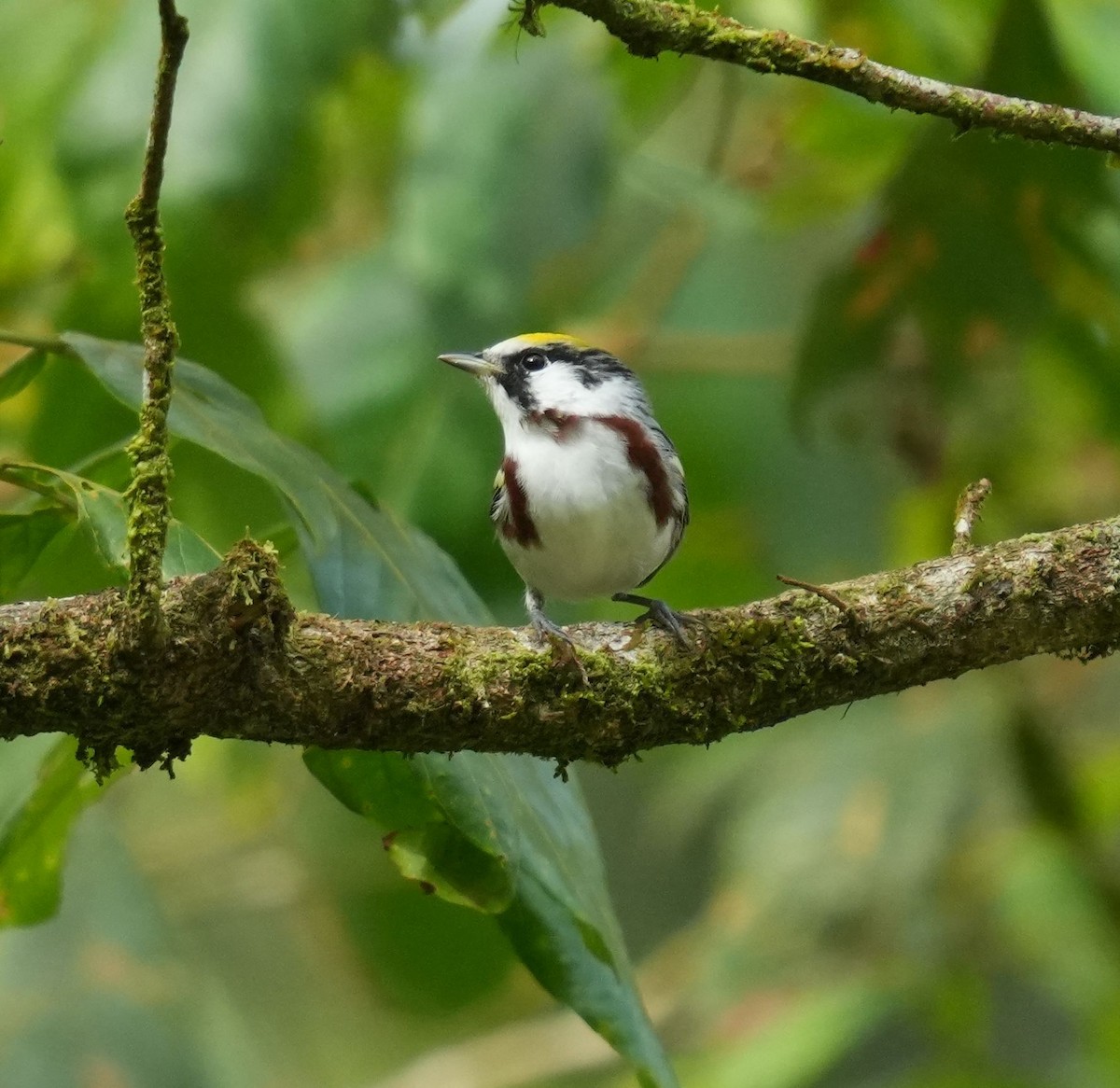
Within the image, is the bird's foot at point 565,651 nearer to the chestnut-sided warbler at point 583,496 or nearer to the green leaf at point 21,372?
the chestnut-sided warbler at point 583,496

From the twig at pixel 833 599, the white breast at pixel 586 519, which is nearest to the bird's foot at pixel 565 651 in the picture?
the twig at pixel 833 599

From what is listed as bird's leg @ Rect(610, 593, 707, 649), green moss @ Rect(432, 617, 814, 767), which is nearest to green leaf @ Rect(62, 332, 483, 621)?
green moss @ Rect(432, 617, 814, 767)

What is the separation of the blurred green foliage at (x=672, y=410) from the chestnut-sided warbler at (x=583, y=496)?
1.17 feet

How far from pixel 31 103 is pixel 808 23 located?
2.13 m

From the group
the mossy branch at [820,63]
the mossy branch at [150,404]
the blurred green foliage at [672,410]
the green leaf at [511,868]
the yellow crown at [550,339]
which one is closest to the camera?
the mossy branch at [150,404]

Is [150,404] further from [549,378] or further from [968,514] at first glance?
[549,378]

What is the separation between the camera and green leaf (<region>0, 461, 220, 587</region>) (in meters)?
1.86

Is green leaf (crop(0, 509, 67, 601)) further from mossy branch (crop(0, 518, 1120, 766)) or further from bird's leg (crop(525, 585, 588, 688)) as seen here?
bird's leg (crop(525, 585, 588, 688))

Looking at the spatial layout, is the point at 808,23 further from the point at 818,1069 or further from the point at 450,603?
the point at 818,1069

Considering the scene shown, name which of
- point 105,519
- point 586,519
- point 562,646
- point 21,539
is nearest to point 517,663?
point 562,646

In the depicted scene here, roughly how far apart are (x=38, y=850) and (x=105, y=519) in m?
0.87

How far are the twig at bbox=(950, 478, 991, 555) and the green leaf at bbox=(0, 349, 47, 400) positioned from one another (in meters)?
1.48

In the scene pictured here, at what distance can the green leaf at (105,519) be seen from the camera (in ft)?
6.09

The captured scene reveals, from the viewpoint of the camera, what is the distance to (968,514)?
7.98 ft
